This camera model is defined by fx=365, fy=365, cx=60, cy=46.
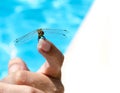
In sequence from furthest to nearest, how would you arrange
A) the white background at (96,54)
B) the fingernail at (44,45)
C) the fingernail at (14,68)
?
1. the white background at (96,54)
2. the fingernail at (14,68)
3. the fingernail at (44,45)

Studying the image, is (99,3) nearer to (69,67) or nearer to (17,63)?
(69,67)

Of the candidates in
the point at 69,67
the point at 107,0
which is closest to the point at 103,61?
the point at 69,67

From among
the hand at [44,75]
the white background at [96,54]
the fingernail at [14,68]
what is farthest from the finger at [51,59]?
the white background at [96,54]

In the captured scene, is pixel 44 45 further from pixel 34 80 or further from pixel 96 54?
pixel 96 54

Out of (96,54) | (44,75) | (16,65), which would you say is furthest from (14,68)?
(96,54)

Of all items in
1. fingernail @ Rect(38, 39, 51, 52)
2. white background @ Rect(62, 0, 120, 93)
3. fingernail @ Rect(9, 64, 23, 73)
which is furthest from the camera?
white background @ Rect(62, 0, 120, 93)

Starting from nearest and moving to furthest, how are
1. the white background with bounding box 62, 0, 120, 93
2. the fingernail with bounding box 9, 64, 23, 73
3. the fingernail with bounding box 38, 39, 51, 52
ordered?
the fingernail with bounding box 38, 39, 51, 52 < the fingernail with bounding box 9, 64, 23, 73 < the white background with bounding box 62, 0, 120, 93

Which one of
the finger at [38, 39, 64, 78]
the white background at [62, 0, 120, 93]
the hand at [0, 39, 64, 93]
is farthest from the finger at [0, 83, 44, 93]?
the white background at [62, 0, 120, 93]

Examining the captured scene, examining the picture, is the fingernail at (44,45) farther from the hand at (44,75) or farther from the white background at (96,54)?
the white background at (96,54)

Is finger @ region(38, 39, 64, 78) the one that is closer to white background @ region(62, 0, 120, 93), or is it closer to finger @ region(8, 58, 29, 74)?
finger @ region(8, 58, 29, 74)
